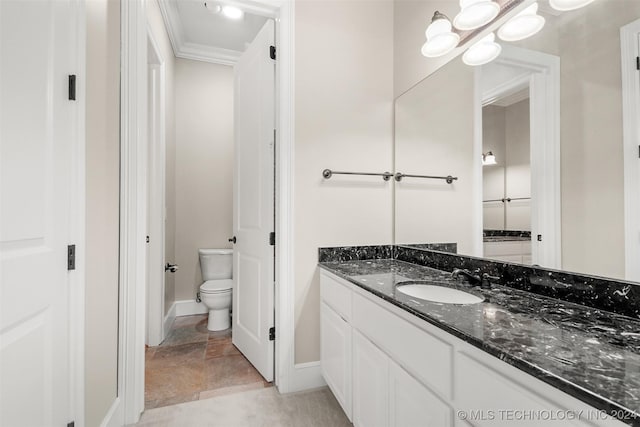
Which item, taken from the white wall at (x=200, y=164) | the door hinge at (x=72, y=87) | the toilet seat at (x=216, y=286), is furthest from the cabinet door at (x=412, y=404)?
the white wall at (x=200, y=164)

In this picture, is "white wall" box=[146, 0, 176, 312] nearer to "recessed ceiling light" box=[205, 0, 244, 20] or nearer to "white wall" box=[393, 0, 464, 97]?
"recessed ceiling light" box=[205, 0, 244, 20]

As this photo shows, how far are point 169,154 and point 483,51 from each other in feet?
8.93

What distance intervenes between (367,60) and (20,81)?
1.82m

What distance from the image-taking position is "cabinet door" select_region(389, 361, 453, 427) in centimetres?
84

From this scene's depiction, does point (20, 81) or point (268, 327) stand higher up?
point (20, 81)

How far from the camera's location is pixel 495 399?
67cm

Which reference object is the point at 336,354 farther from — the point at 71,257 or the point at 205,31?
the point at 205,31

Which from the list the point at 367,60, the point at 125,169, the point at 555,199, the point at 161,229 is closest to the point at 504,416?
the point at 555,199

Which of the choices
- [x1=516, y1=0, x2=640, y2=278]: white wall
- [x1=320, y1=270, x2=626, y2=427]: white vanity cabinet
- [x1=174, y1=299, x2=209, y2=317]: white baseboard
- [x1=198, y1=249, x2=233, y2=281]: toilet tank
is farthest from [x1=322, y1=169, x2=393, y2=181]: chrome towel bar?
[x1=174, y1=299, x2=209, y2=317]: white baseboard

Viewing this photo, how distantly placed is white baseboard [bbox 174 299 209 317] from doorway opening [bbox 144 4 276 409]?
0.01 metres

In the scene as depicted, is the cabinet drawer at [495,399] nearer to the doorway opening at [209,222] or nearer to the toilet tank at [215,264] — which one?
the doorway opening at [209,222]

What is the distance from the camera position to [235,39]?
10.00 ft

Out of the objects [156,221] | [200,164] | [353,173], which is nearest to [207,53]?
[200,164]

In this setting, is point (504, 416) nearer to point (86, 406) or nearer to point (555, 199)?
point (555, 199)
